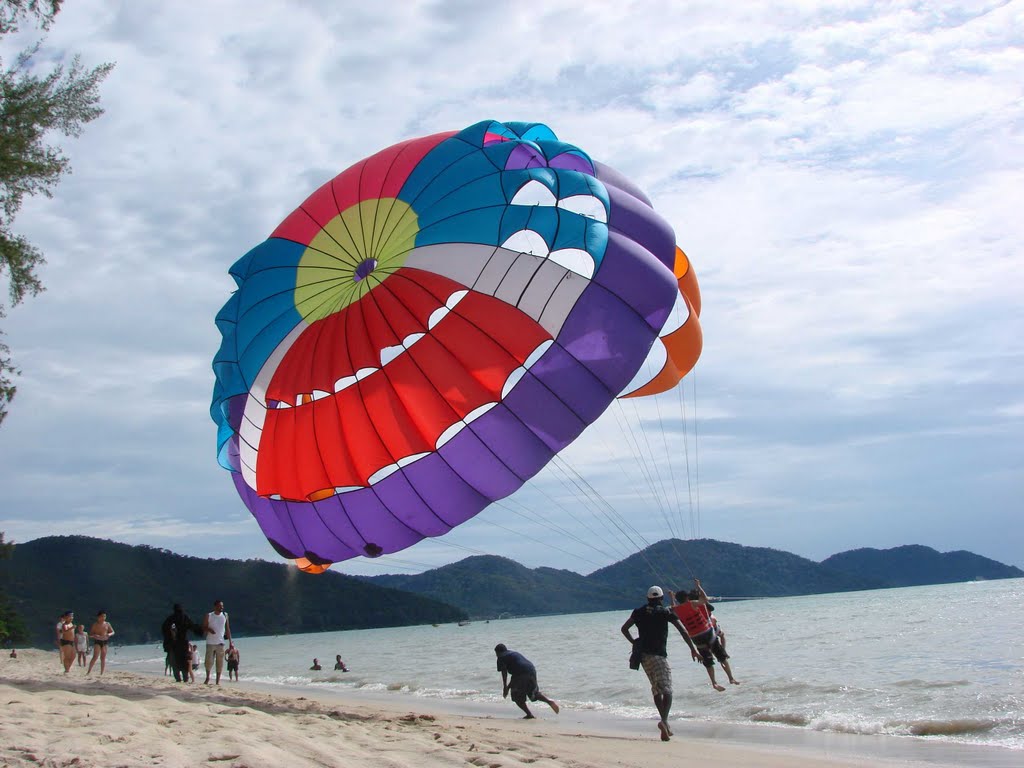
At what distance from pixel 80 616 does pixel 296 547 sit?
78.4 metres

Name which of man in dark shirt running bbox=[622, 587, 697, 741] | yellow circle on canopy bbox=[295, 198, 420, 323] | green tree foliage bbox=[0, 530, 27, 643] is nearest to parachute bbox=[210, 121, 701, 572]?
yellow circle on canopy bbox=[295, 198, 420, 323]

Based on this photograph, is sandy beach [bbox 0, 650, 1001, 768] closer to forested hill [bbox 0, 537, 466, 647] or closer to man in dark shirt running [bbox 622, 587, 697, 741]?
man in dark shirt running [bbox 622, 587, 697, 741]

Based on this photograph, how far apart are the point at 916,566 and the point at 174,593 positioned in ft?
372

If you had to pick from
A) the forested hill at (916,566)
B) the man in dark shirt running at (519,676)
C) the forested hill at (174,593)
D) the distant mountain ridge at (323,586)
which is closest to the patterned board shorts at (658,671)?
the man in dark shirt running at (519,676)

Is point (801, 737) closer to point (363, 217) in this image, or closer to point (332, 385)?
point (332, 385)

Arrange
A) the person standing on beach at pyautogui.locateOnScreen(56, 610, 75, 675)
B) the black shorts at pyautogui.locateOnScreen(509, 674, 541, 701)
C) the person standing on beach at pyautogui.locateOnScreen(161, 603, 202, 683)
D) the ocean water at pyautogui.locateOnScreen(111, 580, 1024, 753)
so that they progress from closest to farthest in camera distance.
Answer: the black shorts at pyautogui.locateOnScreen(509, 674, 541, 701), the ocean water at pyautogui.locateOnScreen(111, 580, 1024, 753), the person standing on beach at pyautogui.locateOnScreen(161, 603, 202, 683), the person standing on beach at pyautogui.locateOnScreen(56, 610, 75, 675)

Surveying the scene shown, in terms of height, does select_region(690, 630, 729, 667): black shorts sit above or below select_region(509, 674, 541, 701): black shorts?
above

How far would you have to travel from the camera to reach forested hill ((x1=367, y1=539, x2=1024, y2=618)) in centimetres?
8388

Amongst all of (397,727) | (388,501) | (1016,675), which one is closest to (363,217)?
(388,501)

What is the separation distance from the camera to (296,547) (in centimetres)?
926

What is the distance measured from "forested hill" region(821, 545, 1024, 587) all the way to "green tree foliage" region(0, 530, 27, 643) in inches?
4492

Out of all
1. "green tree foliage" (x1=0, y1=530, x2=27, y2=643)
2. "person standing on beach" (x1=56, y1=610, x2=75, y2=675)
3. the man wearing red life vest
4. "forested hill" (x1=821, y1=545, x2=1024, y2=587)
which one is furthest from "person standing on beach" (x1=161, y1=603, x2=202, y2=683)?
"forested hill" (x1=821, y1=545, x2=1024, y2=587)

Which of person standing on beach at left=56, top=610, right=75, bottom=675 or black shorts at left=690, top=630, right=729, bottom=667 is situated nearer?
black shorts at left=690, top=630, right=729, bottom=667

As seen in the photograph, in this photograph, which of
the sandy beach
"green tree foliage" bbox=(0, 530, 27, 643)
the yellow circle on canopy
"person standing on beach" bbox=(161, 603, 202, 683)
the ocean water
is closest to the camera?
the sandy beach
